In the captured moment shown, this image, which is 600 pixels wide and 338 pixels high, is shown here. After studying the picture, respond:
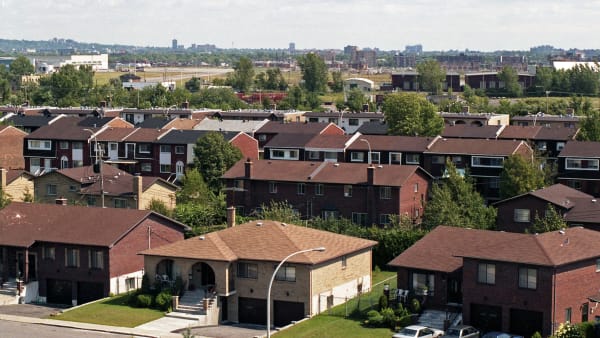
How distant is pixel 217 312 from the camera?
5538cm

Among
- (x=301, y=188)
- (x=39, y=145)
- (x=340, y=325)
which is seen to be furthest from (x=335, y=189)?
(x=39, y=145)

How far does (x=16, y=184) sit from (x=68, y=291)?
2958cm

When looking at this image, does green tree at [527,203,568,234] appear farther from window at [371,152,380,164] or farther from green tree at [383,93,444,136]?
green tree at [383,93,444,136]

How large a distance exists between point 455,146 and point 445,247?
40244 millimetres

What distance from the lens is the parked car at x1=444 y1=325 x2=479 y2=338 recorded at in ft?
162

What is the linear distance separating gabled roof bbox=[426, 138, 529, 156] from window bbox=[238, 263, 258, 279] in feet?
132

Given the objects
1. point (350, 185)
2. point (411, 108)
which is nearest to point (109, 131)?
point (411, 108)

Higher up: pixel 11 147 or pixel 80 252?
pixel 11 147

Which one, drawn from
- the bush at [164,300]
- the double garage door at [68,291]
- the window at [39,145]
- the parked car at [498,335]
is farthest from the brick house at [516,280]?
the window at [39,145]

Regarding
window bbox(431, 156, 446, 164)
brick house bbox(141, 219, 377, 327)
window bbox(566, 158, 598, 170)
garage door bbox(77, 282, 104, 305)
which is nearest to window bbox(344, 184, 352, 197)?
window bbox(431, 156, 446, 164)

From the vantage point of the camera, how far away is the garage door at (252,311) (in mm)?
55406

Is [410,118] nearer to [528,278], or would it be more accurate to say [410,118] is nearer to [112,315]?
[112,315]

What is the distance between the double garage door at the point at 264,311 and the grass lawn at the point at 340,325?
1230 millimetres

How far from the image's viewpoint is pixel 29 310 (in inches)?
2308
